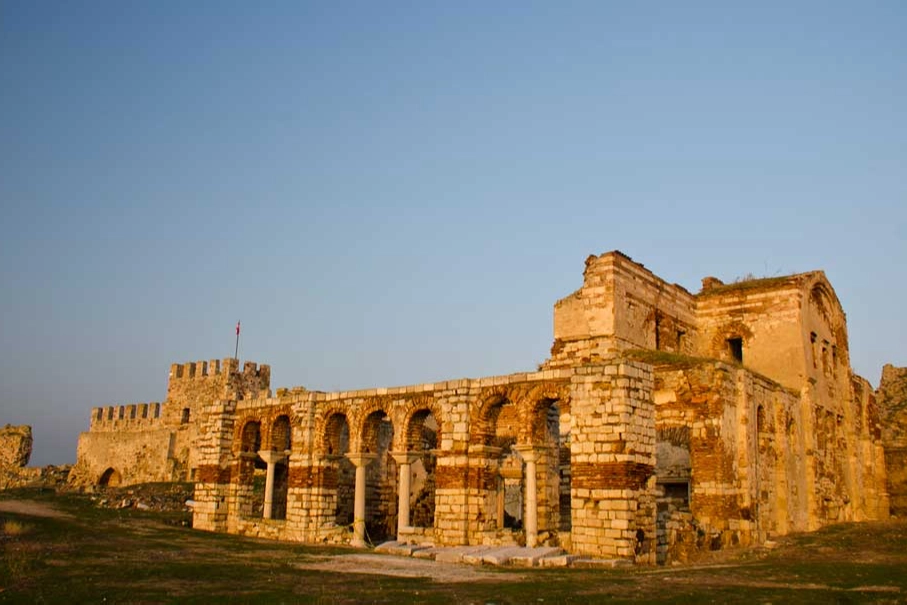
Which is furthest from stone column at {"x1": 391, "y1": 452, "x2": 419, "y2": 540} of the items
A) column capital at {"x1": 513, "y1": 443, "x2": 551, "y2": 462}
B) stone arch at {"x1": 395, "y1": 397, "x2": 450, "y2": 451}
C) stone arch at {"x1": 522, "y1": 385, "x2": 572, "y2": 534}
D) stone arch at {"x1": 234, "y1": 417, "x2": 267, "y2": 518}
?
stone arch at {"x1": 234, "y1": 417, "x2": 267, "y2": 518}

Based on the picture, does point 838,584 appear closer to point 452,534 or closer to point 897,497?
point 452,534

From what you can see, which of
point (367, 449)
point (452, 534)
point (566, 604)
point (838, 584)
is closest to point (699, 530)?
point (452, 534)

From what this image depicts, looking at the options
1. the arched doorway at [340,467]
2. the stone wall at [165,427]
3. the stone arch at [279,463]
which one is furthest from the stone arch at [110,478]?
the arched doorway at [340,467]

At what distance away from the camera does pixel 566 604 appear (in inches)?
388

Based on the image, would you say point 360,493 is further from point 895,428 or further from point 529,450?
point 895,428

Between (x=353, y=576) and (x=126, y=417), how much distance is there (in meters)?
38.9

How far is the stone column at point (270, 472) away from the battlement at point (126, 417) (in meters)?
24.4

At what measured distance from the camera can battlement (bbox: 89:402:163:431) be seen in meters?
46.0

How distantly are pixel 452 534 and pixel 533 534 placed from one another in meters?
2.12

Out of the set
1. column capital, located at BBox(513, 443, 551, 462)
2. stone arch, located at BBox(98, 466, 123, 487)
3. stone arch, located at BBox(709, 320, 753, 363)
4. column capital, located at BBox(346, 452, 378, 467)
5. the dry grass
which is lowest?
the dry grass

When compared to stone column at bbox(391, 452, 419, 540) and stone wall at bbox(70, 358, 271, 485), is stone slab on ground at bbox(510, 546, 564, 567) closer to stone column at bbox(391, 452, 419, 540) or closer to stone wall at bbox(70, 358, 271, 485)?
stone column at bbox(391, 452, 419, 540)

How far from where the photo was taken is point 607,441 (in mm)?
16047

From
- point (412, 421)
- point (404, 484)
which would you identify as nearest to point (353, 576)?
point (404, 484)

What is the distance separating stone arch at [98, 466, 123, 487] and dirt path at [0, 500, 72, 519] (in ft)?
67.2
